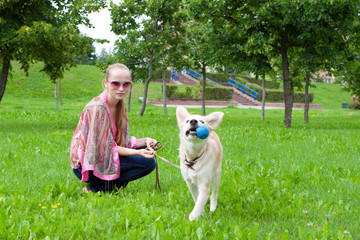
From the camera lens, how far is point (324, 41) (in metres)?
15.2

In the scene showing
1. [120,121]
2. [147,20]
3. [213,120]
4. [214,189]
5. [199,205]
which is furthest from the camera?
[147,20]

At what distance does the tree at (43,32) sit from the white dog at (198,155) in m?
9.24

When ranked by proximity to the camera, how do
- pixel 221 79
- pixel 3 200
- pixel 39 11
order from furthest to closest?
pixel 221 79 < pixel 39 11 < pixel 3 200

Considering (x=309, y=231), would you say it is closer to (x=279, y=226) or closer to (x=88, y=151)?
(x=279, y=226)

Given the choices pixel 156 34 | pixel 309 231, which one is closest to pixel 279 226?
pixel 309 231

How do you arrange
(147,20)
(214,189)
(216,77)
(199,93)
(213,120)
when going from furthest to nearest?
1. (216,77)
2. (199,93)
3. (147,20)
4. (214,189)
5. (213,120)

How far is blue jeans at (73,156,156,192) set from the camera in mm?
4609

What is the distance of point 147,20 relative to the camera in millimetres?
19172

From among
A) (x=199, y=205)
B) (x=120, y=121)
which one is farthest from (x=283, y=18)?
(x=199, y=205)

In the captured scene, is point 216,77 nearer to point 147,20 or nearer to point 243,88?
point 243,88

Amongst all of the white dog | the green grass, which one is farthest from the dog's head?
the green grass

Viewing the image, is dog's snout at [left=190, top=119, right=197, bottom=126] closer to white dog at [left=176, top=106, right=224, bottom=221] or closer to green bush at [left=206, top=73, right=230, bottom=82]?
white dog at [left=176, top=106, right=224, bottom=221]

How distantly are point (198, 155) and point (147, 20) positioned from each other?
16518 mm

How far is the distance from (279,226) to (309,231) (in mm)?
302
